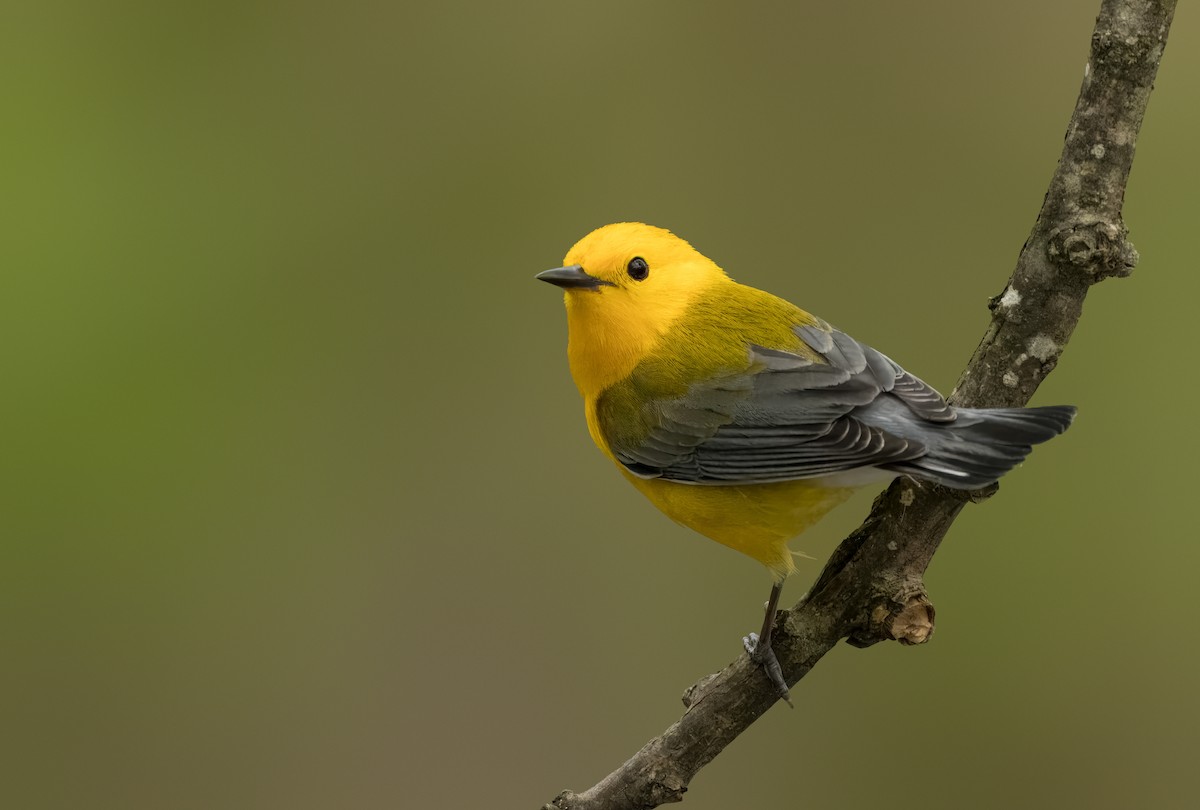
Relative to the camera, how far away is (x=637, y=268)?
3041 mm

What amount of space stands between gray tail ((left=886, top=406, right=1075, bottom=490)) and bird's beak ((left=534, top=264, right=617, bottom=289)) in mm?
912

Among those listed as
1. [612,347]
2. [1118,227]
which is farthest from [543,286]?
[1118,227]

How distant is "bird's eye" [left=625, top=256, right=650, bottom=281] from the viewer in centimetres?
303

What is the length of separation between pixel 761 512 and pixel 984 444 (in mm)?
608

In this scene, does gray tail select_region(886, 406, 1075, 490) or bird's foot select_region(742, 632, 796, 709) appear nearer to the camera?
gray tail select_region(886, 406, 1075, 490)

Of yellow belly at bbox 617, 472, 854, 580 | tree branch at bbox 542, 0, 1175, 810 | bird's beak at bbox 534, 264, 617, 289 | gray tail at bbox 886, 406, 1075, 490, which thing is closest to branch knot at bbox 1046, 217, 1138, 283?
tree branch at bbox 542, 0, 1175, 810

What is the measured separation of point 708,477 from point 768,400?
0.81ft

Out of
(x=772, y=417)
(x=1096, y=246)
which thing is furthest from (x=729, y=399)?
(x=1096, y=246)

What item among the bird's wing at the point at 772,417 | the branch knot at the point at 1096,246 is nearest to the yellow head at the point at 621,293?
the bird's wing at the point at 772,417

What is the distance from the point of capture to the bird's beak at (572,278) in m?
2.84

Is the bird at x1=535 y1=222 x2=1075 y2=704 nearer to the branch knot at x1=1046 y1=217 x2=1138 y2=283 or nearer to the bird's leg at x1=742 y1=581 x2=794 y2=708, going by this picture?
the bird's leg at x1=742 y1=581 x2=794 y2=708

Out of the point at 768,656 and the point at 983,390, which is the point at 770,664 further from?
the point at 983,390

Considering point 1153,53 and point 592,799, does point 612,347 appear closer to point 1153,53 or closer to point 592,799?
point 592,799

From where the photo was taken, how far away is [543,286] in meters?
4.79
